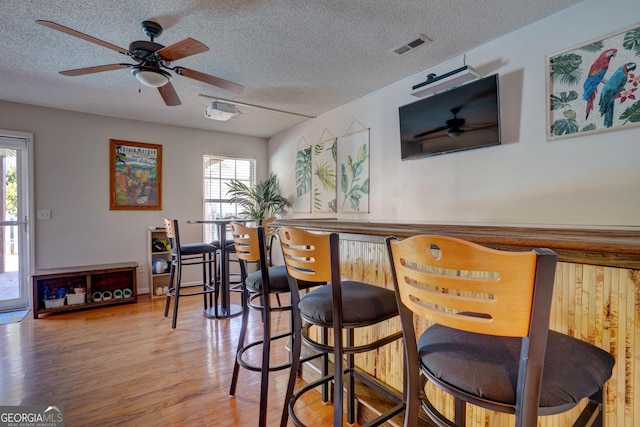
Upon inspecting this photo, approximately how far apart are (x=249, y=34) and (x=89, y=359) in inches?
113

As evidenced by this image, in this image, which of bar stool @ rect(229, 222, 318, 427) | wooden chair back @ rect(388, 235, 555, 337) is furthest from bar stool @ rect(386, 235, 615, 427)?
bar stool @ rect(229, 222, 318, 427)

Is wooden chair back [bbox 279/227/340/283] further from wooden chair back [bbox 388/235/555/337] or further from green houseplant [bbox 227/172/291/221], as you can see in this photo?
green houseplant [bbox 227/172/291/221]

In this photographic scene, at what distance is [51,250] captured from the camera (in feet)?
12.7

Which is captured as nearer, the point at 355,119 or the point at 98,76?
the point at 98,76

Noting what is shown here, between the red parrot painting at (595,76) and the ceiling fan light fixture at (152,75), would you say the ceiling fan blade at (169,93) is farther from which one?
the red parrot painting at (595,76)

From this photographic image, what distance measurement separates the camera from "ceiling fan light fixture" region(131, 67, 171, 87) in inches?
86.1

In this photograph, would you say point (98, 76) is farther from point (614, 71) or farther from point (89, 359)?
point (614, 71)

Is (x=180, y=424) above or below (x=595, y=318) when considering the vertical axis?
below

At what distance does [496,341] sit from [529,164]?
1872mm

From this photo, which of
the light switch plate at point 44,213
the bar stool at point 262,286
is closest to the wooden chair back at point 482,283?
the bar stool at point 262,286

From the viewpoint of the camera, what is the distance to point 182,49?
6.57 ft

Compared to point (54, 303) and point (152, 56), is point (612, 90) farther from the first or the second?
point (54, 303)

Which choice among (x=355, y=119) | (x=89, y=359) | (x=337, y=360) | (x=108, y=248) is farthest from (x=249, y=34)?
(x=108, y=248)

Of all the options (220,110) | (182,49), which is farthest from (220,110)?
(182,49)
